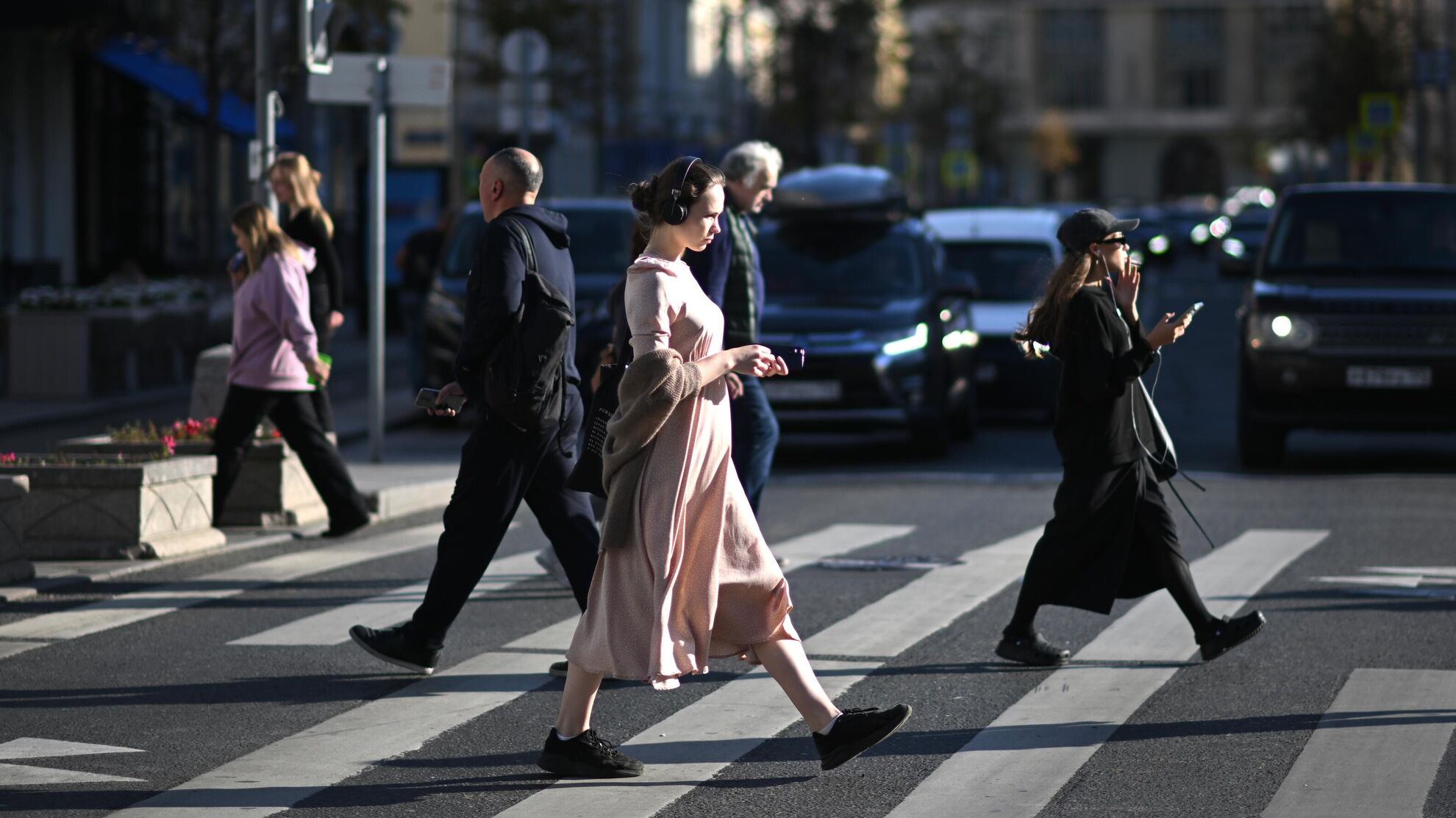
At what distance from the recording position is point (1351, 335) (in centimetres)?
1468

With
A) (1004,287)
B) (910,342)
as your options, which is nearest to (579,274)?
(1004,287)

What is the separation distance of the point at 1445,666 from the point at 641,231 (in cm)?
322

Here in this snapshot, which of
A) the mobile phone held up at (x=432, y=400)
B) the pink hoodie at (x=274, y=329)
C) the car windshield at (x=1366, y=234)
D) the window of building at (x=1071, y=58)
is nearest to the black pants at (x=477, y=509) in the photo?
the mobile phone held up at (x=432, y=400)

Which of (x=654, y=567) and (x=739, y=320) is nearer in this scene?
(x=654, y=567)

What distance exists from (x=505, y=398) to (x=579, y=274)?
10916mm

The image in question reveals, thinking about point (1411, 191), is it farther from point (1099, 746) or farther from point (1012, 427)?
point (1099, 746)

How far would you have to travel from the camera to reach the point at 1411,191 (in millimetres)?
15594

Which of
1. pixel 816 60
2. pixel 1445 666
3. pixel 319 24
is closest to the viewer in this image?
pixel 1445 666

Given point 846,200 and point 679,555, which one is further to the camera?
point 846,200

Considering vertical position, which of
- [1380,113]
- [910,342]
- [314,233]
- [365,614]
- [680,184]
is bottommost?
[365,614]

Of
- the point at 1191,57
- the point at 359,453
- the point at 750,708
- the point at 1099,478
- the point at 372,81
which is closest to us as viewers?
the point at 750,708

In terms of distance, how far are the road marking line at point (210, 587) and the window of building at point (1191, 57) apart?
128347 millimetres

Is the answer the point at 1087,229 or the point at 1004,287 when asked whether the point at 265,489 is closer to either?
the point at 1087,229

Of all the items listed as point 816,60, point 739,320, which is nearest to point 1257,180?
point 816,60
